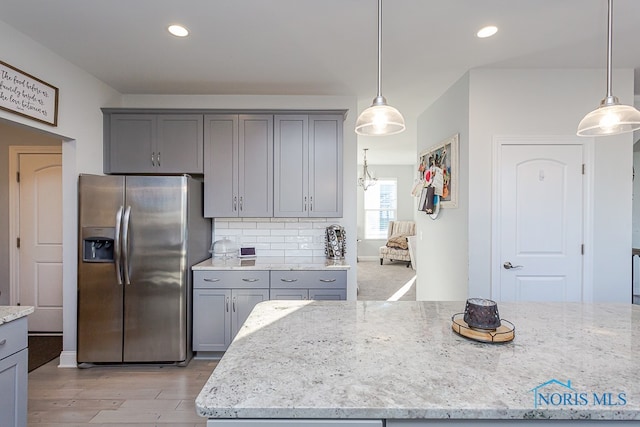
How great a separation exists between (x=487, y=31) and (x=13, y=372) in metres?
3.44

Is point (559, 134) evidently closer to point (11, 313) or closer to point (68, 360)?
point (11, 313)

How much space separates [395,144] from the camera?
19.7 ft

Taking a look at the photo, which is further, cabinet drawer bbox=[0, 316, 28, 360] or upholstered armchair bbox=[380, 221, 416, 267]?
upholstered armchair bbox=[380, 221, 416, 267]

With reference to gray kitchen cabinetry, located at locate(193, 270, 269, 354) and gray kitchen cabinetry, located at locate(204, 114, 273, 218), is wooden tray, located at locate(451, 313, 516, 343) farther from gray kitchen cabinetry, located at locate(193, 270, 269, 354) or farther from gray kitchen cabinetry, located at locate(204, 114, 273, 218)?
gray kitchen cabinetry, located at locate(204, 114, 273, 218)

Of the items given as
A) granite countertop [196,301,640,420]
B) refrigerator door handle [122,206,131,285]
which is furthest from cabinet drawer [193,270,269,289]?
granite countertop [196,301,640,420]

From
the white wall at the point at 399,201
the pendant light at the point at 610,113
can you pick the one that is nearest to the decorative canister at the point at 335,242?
the pendant light at the point at 610,113

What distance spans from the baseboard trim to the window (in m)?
6.80


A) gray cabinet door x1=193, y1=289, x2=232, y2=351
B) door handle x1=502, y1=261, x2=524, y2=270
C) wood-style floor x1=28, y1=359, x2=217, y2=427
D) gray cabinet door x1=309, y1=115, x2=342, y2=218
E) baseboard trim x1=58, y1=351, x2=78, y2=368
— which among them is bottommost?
wood-style floor x1=28, y1=359, x2=217, y2=427

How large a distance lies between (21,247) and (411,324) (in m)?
4.36

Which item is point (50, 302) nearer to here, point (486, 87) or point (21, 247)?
point (21, 247)

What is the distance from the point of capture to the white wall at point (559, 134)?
2752 mm

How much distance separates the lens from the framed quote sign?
6.91ft

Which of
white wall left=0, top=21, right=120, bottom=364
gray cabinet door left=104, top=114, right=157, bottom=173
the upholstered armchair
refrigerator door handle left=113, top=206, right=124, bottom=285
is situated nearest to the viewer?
white wall left=0, top=21, right=120, bottom=364

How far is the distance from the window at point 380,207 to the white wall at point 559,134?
581 centimetres
